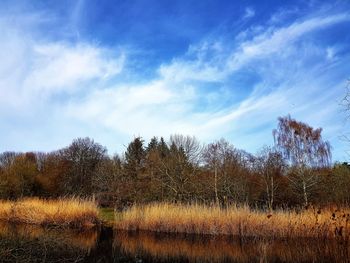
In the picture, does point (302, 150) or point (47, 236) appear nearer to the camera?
point (47, 236)

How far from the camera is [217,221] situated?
1605 cm

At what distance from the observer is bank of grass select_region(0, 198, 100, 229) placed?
1805 cm

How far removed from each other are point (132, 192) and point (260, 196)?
992 cm

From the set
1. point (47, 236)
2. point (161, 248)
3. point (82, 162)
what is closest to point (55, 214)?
point (161, 248)

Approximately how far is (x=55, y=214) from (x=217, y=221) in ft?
24.5

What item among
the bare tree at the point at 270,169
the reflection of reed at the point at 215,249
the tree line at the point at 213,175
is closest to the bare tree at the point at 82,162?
the tree line at the point at 213,175

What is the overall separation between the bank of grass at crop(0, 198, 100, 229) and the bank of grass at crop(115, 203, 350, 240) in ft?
5.27

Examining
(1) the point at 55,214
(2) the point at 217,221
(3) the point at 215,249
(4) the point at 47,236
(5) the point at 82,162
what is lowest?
(3) the point at 215,249

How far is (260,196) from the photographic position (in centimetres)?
3078

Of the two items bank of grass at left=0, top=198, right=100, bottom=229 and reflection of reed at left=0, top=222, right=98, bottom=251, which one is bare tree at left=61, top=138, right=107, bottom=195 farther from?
reflection of reed at left=0, top=222, right=98, bottom=251

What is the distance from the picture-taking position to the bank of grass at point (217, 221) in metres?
14.0

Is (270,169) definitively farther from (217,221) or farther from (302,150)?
(217,221)

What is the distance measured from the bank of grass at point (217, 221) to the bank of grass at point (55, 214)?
1.61 m

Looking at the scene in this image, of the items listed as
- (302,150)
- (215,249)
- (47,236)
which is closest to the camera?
(47,236)
